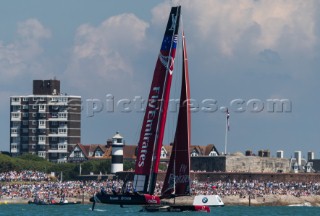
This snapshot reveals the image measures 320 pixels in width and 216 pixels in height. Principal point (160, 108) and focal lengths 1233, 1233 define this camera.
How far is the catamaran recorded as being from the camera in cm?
9319

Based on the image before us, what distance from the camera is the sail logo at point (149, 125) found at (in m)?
94.1

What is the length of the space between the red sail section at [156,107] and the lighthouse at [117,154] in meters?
74.4

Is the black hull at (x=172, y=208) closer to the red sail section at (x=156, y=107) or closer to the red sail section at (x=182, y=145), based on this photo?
the red sail section at (x=182, y=145)

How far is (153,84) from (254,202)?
48.8 m

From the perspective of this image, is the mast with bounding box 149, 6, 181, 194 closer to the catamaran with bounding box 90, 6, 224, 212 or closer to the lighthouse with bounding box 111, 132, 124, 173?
the catamaran with bounding box 90, 6, 224, 212

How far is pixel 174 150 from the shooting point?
98.7m

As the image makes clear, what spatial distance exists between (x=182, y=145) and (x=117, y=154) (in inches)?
2886

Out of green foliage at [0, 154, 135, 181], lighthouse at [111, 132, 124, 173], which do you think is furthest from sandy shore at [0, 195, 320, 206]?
green foliage at [0, 154, 135, 181]

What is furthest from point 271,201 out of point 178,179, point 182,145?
point 178,179

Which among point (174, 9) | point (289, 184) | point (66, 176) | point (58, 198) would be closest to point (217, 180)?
point (289, 184)

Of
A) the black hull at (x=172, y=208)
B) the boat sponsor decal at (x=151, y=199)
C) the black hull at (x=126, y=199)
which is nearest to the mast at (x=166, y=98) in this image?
the boat sponsor decal at (x=151, y=199)

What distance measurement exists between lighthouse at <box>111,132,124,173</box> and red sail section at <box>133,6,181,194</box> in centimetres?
7435

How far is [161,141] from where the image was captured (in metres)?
95.0

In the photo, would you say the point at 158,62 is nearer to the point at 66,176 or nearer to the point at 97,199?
the point at 97,199
